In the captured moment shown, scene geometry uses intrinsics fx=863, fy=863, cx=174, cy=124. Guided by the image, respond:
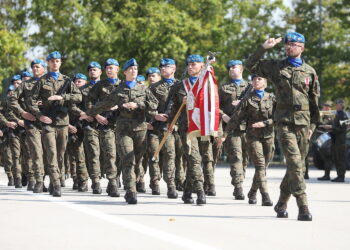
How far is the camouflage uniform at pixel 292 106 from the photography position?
994 centimetres

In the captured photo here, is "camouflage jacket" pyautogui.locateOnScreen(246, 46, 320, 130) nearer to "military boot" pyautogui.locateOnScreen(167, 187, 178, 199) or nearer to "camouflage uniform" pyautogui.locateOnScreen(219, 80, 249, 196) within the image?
"camouflage uniform" pyautogui.locateOnScreen(219, 80, 249, 196)

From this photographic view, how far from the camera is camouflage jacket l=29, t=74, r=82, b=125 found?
45.4ft

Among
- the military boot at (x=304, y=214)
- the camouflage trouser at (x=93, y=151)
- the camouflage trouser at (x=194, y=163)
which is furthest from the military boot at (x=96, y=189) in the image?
the military boot at (x=304, y=214)

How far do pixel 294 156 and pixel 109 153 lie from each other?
4.61 meters

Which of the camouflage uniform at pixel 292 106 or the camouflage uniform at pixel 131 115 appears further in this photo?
the camouflage uniform at pixel 131 115

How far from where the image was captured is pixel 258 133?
1235cm

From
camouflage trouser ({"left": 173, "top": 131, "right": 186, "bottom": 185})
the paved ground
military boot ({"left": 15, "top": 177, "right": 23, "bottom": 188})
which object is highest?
camouflage trouser ({"left": 173, "top": 131, "right": 186, "bottom": 185})

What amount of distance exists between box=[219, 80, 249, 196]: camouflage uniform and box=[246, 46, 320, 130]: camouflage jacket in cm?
320

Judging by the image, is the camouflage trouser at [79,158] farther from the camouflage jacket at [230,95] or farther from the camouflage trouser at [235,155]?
the camouflage trouser at [235,155]

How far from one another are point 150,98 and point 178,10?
29.1 meters

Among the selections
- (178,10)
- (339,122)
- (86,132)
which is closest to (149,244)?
(86,132)

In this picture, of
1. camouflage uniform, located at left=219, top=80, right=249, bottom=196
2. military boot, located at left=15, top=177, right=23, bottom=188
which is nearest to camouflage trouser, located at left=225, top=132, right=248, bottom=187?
camouflage uniform, located at left=219, top=80, right=249, bottom=196

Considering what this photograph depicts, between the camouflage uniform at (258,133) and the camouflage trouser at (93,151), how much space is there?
305 centimetres

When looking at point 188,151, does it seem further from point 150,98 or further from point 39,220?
point 39,220
